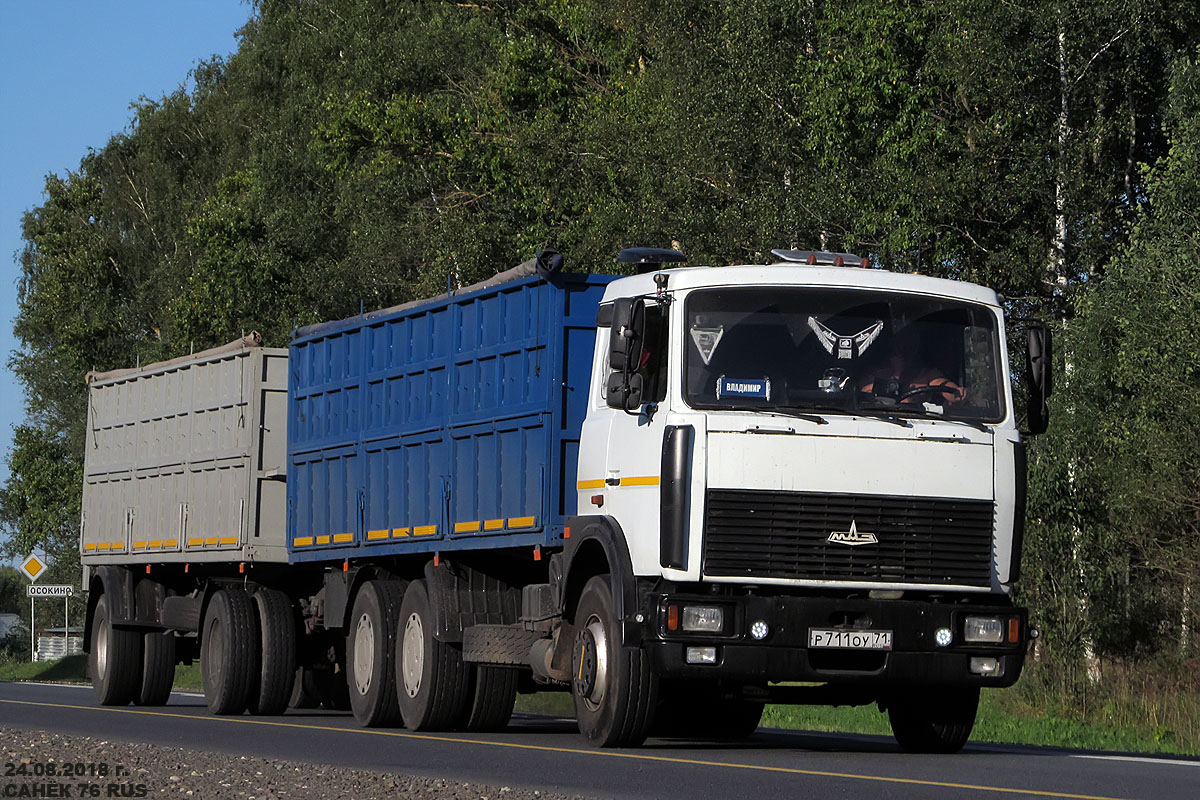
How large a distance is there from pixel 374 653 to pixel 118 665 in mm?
5836

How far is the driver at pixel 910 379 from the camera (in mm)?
12336

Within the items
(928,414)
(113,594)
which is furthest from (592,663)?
(113,594)

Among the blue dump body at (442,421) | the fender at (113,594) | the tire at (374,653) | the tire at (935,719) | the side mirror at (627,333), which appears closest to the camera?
the side mirror at (627,333)

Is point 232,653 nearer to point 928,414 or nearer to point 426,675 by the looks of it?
point 426,675

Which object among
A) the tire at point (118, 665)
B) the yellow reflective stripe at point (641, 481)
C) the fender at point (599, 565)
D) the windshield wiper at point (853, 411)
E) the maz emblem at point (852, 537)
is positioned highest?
the windshield wiper at point (853, 411)

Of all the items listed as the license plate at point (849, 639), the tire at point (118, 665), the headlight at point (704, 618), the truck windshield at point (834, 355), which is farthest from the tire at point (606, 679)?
the tire at point (118, 665)

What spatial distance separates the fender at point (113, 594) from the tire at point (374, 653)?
511 cm

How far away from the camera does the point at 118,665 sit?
21406 mm

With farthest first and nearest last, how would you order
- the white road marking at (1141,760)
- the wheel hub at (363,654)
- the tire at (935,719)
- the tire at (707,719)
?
the wheel hub at (363,654), the tire at (707,719), the tire at (935,719), the white road marking at (1141,760)

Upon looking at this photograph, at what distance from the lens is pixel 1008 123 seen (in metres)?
26.9

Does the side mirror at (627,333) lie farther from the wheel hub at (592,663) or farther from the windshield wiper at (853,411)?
the wheel hub at (592,663)

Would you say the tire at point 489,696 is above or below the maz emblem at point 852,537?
below

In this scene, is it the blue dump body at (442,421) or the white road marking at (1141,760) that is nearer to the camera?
the white road marking at (1141,760)

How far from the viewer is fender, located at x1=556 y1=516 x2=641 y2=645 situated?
12258mm
